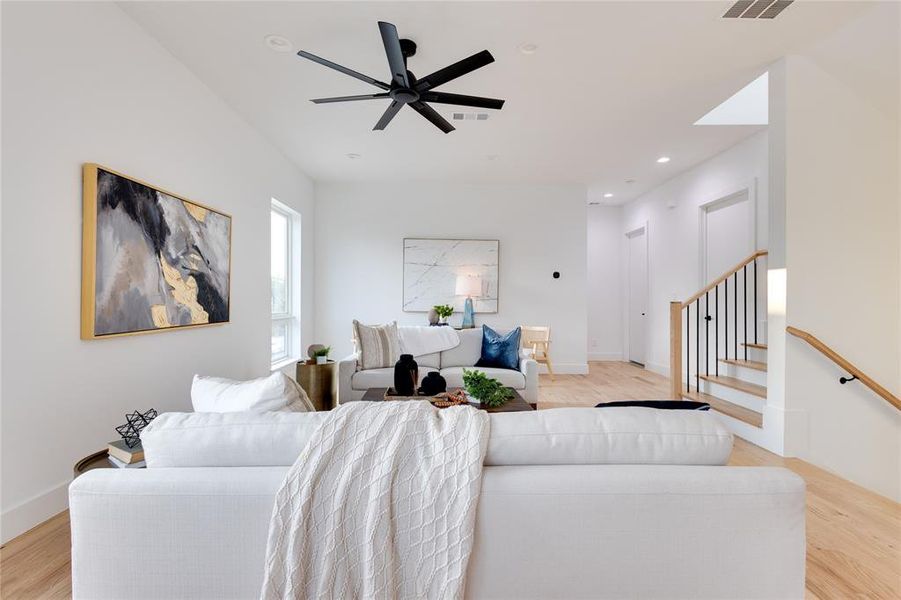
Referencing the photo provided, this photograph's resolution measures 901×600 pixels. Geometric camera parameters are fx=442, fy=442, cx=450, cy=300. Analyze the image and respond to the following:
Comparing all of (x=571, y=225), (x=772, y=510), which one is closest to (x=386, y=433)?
(x=772, y=510)

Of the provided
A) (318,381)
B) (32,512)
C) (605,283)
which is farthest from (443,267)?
(32,512)

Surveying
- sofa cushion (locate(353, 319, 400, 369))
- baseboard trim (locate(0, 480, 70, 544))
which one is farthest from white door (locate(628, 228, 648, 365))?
baseboard trim (locate(0, 480, 70, 544))

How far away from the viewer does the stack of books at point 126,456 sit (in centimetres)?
147

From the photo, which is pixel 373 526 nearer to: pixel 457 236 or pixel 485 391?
pixel 485 391

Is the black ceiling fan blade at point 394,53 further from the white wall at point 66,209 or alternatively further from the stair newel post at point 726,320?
the stair newel post at point 726,320

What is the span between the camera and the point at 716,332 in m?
4.93

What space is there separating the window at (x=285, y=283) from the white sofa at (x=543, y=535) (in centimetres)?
447

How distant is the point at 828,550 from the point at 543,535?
173cm

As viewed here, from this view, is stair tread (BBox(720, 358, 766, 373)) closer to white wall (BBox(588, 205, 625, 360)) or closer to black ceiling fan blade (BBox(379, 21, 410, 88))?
white wall (BBox(588, 205, 625, 360))

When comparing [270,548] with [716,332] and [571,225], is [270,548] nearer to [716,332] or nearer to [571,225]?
[716,332]

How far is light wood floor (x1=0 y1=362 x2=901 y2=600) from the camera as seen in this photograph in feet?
5.41

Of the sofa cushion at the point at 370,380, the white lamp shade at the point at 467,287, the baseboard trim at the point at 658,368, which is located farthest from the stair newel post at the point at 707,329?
the sofa cushion at the point at 370,380

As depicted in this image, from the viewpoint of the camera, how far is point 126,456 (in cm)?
149

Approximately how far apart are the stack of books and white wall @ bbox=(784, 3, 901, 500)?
12.2ft
